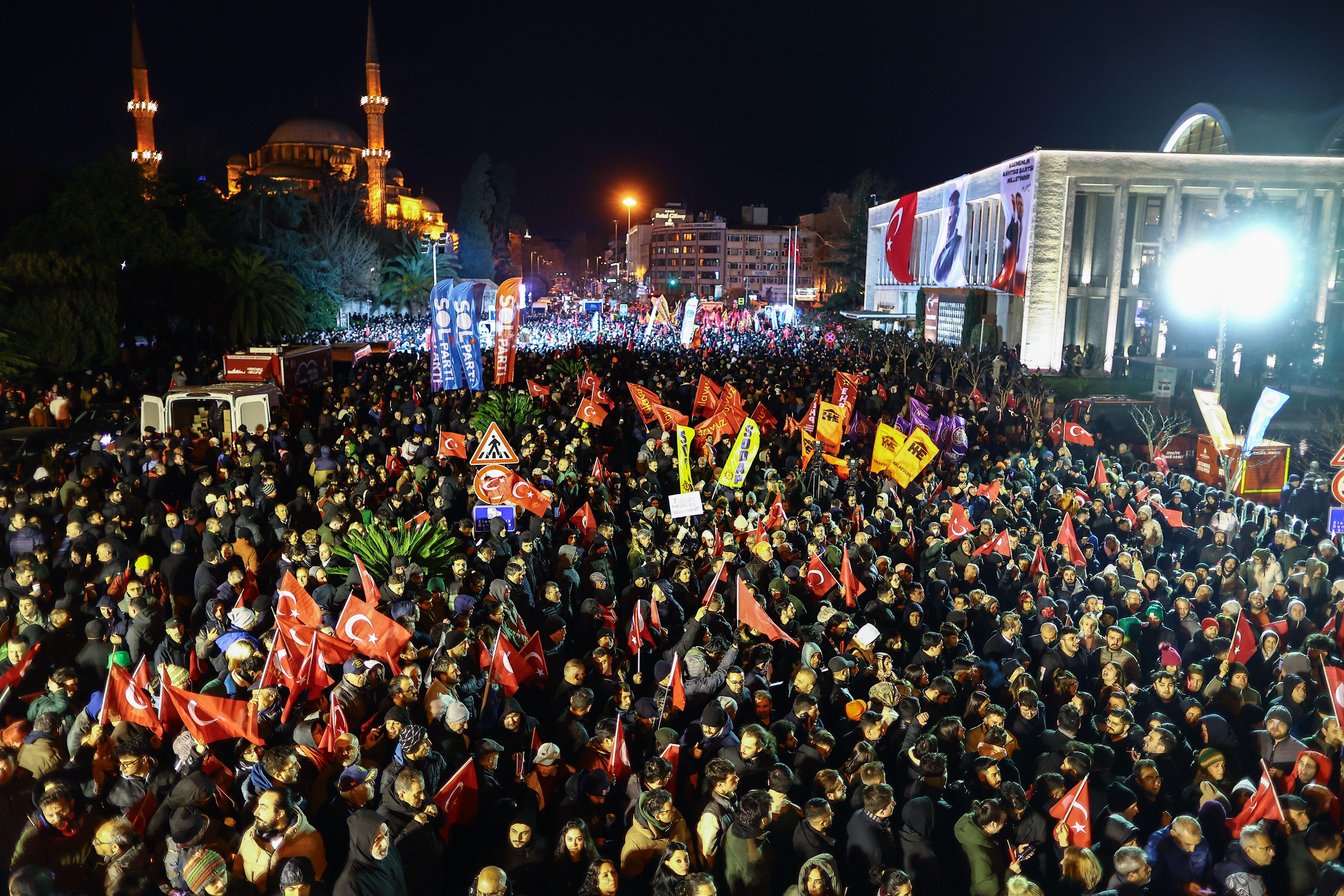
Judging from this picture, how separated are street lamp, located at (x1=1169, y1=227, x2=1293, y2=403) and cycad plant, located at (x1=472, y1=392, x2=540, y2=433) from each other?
51.7 ft

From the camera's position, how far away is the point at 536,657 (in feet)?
22.9

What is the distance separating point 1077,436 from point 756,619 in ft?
A: 32.2

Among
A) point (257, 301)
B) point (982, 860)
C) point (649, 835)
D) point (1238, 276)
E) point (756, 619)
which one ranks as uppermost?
point (1238, 276)

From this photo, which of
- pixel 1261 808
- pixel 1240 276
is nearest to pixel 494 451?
pixel 1261 808

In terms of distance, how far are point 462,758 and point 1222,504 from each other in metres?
10.1

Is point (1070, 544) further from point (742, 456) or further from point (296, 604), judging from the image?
point (296, 604)

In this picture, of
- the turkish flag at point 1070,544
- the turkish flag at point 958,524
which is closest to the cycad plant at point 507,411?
the turkish flag at point 958,524

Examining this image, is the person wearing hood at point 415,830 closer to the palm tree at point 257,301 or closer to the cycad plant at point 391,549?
the cycad plant at point 391,549

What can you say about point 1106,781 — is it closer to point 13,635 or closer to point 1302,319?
point 13,635

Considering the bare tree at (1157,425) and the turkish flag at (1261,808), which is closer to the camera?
the turkish flag at (1261,808)

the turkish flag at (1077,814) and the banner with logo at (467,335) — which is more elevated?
the banner with logo at (467,335)

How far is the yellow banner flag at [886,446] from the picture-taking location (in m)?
12.2

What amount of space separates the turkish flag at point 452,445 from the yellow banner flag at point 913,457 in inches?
234

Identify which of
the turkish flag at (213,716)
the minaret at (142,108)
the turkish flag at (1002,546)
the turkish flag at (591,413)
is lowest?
the turkish flag at (213,716)
